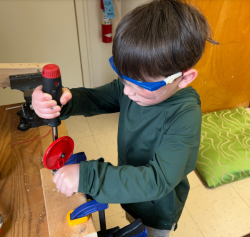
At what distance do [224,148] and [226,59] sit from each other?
2.48 ft

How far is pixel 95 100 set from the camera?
0.81 metres

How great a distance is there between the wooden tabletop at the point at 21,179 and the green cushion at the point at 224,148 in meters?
1.20

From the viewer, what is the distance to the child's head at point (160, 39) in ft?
1.59

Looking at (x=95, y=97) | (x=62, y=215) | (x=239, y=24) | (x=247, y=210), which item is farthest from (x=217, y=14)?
(x=62, y=215)

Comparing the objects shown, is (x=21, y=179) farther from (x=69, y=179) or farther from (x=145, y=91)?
(x=145, y=91)

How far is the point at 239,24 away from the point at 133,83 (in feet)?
5.14

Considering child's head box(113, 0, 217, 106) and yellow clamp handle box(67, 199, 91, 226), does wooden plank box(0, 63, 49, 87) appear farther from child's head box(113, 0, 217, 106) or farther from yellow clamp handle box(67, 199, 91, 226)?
yellow clamp handle box(67, 199, 91, 226)

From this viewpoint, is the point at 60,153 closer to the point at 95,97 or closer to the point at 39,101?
the point at 39,101

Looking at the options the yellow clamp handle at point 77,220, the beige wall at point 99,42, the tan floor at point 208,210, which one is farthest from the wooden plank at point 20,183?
the beige wall at point 99,42

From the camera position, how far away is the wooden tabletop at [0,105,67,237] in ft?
1.96

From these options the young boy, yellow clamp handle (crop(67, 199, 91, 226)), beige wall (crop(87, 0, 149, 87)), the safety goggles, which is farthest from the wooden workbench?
beige wall (crop(87, 0, 149, 87))

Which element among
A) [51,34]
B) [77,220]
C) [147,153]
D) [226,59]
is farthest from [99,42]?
[77,220]

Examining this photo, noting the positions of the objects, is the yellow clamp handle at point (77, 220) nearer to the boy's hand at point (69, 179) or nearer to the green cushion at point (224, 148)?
the boy's hand at point (69, 179)

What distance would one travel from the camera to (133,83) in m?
0.56
